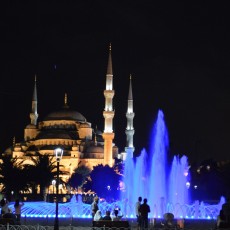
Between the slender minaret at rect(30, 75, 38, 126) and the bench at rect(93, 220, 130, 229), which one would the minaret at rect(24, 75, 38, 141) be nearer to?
the slender minaret at rect(30, 75, 38, 126)

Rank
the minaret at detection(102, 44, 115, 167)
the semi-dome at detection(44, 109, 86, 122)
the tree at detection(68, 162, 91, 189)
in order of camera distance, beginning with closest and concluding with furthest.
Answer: the minaret at detection(102, 44, 115, 167), the tree at detection(68, 162, 91, 189), the semi-dome at detection(44, 109, 86, 122)

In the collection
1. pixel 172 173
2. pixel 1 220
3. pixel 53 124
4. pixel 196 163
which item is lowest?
pixel 1 220

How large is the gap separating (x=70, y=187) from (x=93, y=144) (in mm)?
11572

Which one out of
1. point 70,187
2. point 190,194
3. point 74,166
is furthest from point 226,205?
point 74,166

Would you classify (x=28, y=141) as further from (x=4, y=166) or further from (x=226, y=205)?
(x=226, y=205)

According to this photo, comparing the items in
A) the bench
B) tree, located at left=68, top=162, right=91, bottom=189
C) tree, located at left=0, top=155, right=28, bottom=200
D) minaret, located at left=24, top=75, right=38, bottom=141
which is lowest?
the bench

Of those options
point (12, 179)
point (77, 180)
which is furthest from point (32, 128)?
point (12, 179)

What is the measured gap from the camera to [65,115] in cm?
8525

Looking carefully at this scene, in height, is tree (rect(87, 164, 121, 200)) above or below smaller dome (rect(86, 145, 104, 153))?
below

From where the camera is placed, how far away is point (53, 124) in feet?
278

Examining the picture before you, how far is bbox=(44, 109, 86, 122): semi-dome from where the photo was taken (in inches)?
3342

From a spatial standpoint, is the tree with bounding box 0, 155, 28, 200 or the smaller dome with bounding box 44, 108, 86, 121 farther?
the smaller dome with bounding box 44, 108, 86, 121

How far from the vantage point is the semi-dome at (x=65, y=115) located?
84875mm

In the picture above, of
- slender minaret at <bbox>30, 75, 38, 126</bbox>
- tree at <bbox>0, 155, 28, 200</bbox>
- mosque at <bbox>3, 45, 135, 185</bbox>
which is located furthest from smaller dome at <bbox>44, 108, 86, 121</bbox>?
tree at <bbox>0, 155, 28, 200</bbox>
